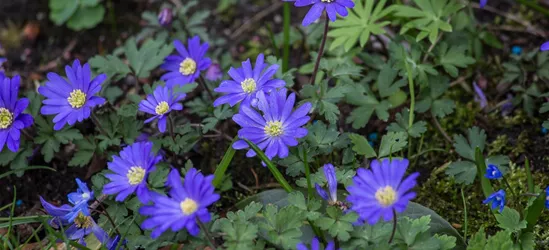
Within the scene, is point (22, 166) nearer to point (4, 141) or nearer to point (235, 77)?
point (4, 141)

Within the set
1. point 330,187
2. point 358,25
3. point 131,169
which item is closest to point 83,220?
point 131,169

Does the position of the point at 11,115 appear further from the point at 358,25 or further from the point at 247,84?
the point at 358,25

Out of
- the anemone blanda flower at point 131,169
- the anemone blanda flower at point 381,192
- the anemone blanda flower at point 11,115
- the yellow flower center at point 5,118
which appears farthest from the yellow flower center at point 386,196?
the yellow flower center at point 5,118

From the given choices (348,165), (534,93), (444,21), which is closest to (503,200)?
(348,165)

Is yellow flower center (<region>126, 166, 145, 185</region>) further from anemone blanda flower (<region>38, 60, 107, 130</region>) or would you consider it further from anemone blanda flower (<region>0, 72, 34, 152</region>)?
anemone blanda flower (<region>0, 72, 34, 152</region>)

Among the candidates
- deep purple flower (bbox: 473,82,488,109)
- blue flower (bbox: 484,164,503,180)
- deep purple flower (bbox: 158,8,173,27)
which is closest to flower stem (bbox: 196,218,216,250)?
blue flower (bbox: 484,164,503,180)
